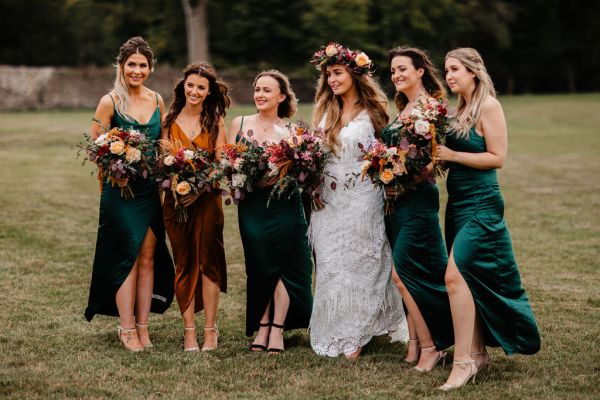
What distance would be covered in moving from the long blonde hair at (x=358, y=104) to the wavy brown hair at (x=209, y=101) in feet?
2.63

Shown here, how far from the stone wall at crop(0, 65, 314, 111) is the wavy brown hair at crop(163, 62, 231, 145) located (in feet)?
108

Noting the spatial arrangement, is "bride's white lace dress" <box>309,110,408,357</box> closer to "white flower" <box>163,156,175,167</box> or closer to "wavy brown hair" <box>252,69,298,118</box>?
"wavy brown hair" <box>252,69,298,118</box>

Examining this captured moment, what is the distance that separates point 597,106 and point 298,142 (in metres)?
37.7

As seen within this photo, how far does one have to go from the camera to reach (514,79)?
2534 inches

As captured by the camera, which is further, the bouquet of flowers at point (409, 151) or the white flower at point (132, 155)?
the white flower at point (132, 155)

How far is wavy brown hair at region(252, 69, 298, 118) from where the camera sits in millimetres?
6629

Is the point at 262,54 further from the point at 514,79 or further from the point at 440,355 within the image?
the point at 440,355

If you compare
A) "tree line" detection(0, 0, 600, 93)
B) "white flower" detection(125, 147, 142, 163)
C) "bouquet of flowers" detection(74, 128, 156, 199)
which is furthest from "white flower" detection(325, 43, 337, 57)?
"tree line" detection(0, 0, 600, 93)

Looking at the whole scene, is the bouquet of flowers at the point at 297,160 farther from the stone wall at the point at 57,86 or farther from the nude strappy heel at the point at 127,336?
the stone wall at the point at 57,86

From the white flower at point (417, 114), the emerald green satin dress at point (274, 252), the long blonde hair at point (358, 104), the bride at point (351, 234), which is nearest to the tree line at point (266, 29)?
the long blonde hair at point (358, 104)

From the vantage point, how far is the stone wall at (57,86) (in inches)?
1487

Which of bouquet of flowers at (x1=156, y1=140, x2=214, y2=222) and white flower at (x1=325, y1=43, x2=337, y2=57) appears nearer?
bouquet of flowers at (x1=156, y1=140, x2=214, y2=222)

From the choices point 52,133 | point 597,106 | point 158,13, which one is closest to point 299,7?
point 158,13

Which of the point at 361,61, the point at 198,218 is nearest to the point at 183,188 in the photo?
the point at 198,218
